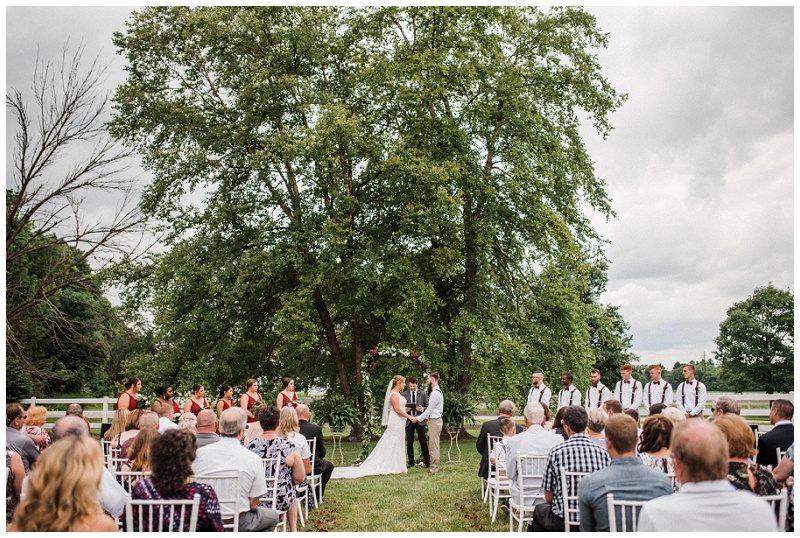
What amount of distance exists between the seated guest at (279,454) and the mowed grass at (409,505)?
1550 mm

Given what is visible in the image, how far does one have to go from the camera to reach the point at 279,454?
6.20m

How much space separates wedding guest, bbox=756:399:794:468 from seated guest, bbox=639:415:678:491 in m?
1.88

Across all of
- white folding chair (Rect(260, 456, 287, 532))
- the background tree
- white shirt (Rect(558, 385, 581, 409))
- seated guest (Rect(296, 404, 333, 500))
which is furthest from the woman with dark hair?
the background tree

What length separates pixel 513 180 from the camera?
17750 millimetres

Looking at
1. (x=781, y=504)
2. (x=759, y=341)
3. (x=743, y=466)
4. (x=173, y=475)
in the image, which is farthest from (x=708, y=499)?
(x=759, y=341)

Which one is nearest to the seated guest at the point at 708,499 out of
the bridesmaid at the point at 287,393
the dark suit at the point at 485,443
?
the dark suit at the point at 485,443

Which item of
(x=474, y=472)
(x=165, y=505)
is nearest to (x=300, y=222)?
(x=474, y=472)

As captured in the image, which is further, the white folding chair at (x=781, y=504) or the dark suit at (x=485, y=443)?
the dark suit at (x=485, y=443)

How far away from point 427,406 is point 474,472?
1.54m

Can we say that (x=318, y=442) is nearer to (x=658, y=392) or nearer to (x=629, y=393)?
(x=629, y=393)

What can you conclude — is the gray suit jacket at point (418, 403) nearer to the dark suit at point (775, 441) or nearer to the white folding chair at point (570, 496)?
the dark suit at point (775, 441)

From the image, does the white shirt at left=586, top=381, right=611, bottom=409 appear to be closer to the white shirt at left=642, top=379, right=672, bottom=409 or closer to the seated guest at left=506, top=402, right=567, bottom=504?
the white shirt at left=642, top=379, right=672, bottom=409

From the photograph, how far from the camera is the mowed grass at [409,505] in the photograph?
7.86m

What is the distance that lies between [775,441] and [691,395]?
6086 mm
